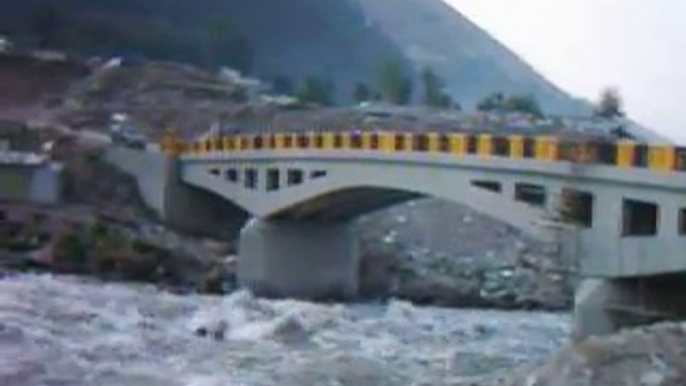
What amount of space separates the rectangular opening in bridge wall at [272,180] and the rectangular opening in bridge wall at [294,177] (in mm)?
1777

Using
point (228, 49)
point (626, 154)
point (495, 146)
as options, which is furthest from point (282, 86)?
point (626, 154)

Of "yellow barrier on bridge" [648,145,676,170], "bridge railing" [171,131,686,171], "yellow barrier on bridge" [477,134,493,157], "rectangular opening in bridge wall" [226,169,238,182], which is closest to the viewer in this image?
→ "yellow barrier on bridge" [648,145,676,170]

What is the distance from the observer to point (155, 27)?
14862cm

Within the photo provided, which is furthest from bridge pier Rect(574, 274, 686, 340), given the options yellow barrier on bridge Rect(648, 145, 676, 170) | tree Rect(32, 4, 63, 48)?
tree Rect(32, 4, 63, 48)

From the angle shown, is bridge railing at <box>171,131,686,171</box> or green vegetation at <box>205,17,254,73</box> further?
green vegetation at <box>205,17,254,73</box>

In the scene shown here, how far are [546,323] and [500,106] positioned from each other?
7854 centimetres

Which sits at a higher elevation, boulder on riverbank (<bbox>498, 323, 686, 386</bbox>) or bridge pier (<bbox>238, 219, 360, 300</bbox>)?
boulder on riverbank (<bbox>498, 323, 686, 386</bbox>)

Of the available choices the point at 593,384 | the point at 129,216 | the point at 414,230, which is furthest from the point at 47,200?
the point at 593,384

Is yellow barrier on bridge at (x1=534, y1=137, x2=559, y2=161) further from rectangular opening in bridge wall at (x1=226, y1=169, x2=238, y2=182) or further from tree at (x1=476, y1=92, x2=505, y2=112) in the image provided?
tree at (x1=476, y1=92, x2=505, y2=112)

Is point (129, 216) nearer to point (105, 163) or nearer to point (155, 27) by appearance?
point (105, 163)

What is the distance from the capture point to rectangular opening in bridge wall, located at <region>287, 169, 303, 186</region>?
57438mm

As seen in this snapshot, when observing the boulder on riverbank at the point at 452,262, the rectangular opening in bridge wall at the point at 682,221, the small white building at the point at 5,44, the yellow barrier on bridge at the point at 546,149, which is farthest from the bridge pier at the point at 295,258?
the small white building at the point at 5,44

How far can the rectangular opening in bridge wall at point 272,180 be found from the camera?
60.5m

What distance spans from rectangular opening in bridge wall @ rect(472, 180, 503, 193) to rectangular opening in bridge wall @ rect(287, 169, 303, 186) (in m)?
18.5
